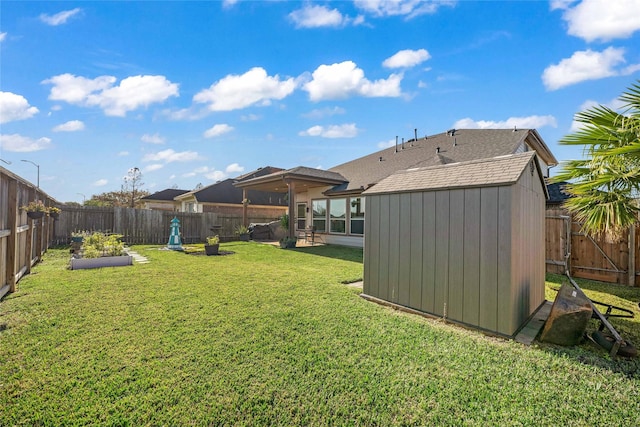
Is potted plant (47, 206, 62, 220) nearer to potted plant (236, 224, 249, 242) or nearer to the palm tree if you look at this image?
potted plant (236, 224, 249, 242)

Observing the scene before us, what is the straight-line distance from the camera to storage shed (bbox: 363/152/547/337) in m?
3.29

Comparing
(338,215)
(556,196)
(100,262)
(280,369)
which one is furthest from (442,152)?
(100,262)

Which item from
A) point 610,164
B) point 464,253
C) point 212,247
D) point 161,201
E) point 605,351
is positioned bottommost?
point 605,351

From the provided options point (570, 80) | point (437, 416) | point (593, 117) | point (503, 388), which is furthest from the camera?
point (570, 80)

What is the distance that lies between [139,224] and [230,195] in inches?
345

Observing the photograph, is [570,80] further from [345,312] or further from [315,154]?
[315,154]

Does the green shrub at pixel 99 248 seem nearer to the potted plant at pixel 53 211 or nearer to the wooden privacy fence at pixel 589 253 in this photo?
the potted plant at pixel 53 211

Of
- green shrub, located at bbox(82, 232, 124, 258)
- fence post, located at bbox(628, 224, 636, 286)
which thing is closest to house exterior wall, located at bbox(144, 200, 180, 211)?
green shrub, located at bbox(82, 232, 124, 258)

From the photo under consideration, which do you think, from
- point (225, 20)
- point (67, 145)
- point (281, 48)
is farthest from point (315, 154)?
point (67, 145)

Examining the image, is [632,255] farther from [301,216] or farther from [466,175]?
[301,216]

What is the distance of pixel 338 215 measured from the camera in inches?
514

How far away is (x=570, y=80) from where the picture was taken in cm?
827

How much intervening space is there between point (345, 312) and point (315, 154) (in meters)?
15.9

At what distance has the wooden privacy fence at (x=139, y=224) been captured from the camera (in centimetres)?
1189
